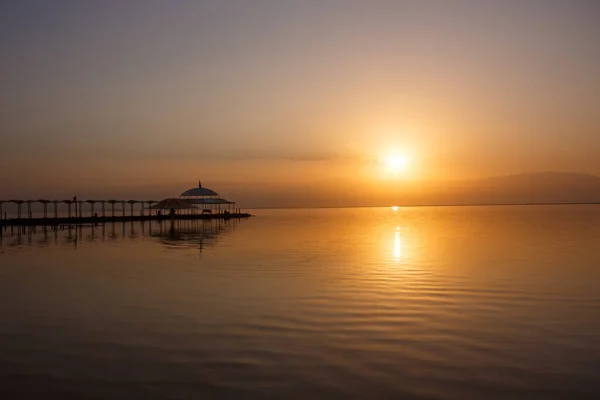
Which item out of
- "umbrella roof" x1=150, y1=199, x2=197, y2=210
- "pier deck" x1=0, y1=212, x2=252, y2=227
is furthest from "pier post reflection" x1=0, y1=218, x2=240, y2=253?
"umbrella roof" x1=150, y1=199, x2=197, y2=210

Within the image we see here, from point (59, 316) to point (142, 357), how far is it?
410 centimetres

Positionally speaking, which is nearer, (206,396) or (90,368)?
(206,396)

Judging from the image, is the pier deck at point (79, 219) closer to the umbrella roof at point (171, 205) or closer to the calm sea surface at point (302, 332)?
the umbrella roof at point (171, 205)

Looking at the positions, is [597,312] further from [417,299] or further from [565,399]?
[565,399]

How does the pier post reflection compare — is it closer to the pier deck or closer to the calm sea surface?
the pier deck

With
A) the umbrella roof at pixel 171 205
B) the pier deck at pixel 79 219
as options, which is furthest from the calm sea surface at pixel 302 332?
the umbrella roof at pixel 171 205

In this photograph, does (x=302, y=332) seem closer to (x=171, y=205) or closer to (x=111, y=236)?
(x=111, y=236)

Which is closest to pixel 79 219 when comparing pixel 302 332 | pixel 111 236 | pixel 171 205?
pixel 171 205

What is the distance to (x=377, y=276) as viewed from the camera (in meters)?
16.9

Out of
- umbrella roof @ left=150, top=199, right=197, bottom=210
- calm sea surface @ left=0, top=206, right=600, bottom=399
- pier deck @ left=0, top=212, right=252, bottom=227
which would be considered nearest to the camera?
calm sea surface @ left=0, top=206, right=600, bottom=399

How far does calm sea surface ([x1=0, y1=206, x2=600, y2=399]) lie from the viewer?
22.9ft

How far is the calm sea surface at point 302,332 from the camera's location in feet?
22.9

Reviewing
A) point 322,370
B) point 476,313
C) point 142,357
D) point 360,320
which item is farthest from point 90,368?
point 476,313

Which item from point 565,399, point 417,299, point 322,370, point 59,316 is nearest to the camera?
point 565,399
